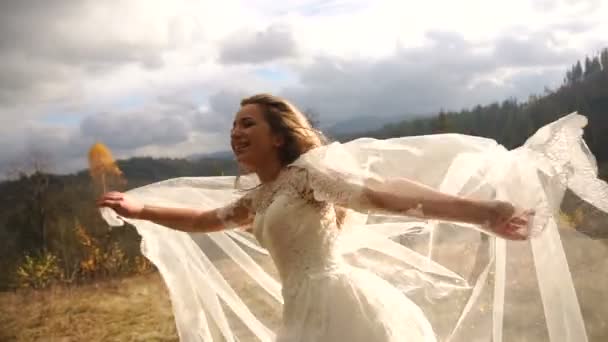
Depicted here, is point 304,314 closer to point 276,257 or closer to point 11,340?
point 276,257

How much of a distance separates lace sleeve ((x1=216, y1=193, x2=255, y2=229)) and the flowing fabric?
50 mm

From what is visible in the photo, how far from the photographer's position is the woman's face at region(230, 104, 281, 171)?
1.54m

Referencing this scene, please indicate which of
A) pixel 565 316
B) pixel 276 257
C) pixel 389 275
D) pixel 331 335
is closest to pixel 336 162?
pixel 276 257

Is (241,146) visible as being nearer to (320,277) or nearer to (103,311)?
(320,277)

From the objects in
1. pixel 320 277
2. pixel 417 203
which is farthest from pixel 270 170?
pixel 417 203

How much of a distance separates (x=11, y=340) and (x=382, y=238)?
120 inches

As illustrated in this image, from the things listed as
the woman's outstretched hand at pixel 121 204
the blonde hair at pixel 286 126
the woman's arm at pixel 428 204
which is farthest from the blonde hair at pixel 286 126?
the woman's outstretched hand at pixel 121 204

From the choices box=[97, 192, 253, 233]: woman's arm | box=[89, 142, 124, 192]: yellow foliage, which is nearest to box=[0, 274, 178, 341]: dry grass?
box=[89, 142, 124, 192]: yellow foliage

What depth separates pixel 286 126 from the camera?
1.56 metres

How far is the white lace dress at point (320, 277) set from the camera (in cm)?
141

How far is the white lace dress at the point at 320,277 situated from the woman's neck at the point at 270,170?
34mm

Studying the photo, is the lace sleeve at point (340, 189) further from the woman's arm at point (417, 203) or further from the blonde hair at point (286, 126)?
the blonde hair at point (286, 126)

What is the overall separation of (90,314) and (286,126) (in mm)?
3062

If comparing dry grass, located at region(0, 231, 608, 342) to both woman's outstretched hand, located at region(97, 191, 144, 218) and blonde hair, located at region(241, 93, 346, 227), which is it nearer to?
woman's outstretched hand, located at region(97, 191, 144, 218)
